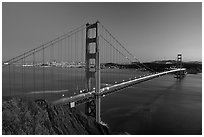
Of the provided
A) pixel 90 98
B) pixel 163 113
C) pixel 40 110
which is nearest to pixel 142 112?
pixel 163 113

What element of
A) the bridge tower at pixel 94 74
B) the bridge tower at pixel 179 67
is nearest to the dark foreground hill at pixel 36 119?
the bridge tower at pixel 94 74

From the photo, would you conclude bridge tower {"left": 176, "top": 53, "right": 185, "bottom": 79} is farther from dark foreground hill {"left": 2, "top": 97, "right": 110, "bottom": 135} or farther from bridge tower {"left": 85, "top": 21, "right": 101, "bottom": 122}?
dark foreground hill {"left": 2, "top": 97, "right": 110, "bottom": 135}

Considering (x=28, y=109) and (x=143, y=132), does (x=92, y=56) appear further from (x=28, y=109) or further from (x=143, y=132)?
(x=28, y=109)

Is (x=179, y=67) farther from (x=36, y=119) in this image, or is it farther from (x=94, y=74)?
(x=36, y=119)

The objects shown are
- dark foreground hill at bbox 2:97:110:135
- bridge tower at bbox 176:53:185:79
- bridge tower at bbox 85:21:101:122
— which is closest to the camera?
dark foreground hill at bbox 2:97:110:135

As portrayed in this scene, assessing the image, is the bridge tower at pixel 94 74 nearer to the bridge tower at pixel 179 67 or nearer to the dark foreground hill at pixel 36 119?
the dark foreground hill at pixel 36 119

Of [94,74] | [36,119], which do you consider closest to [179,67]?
[94,74]

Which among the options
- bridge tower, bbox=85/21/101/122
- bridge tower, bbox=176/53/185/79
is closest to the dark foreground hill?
bridge tower, bbox=85/21/101/122

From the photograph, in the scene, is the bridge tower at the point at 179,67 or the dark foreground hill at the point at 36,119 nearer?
the dark foreground hill at the point at 36,119

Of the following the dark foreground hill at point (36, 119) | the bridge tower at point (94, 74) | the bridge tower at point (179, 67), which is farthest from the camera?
the bridge tower at point (179, 67)
